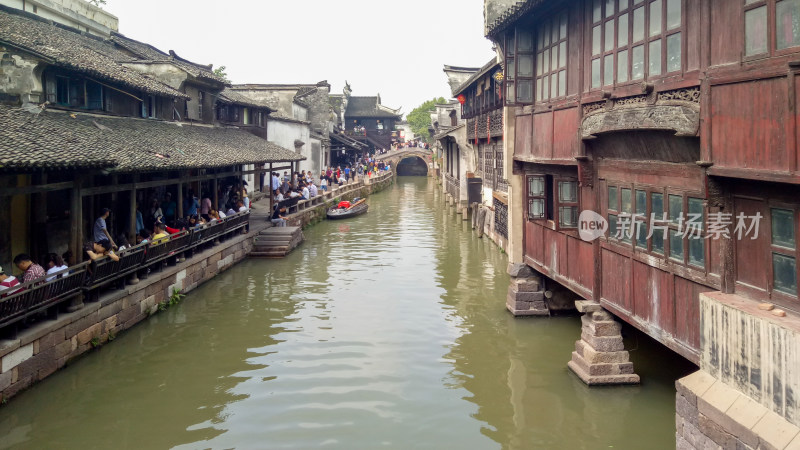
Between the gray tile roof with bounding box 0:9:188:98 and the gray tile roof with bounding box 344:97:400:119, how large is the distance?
53.7m

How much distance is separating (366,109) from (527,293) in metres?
63.6

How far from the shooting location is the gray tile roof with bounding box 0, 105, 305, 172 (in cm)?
1069

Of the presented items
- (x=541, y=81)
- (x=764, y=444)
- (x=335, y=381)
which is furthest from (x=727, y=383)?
(x=541, y=81)

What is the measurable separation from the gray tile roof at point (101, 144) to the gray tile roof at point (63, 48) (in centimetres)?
118

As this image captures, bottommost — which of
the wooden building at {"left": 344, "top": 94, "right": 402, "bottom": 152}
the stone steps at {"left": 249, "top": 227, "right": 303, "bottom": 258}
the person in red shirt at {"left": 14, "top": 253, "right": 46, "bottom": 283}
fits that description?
the stone steps at {"left": 249, "top": 227, "right": 303, "bottom": 258}

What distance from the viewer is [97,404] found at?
9.81 m

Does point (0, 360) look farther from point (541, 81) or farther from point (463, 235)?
point (463, 235)

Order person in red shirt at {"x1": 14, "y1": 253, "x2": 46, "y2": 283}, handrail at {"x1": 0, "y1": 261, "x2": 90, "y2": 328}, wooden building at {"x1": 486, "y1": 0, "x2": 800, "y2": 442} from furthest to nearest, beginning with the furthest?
person in red shirt at {"x1": 14, "y1": 253, "x2": 46, "y2": 283}, handrail at {"x1": 0, "y1": 261, "x2": 90, "y2": 328}, wooden building at {"x1": 486, "y1": 0, "x2": 800, "y2": 442}

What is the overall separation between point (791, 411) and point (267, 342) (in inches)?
397

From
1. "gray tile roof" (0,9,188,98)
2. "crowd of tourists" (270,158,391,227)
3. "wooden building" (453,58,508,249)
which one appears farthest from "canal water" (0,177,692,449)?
"crowd of tourists" (270,158,391,227)

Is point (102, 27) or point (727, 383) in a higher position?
point (102, 27)

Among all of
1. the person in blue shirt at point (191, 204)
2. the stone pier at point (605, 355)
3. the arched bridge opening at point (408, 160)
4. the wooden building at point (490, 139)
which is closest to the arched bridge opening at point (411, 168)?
the arched bridge opening at point (408, 160)

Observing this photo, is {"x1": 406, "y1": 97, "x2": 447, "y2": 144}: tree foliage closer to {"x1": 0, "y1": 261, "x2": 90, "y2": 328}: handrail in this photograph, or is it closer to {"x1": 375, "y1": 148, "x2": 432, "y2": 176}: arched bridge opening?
{"x1": 375, "y1": 148, "x2": 432, "y2": 176}: arched bridge opening

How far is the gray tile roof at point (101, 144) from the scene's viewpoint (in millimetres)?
10688
